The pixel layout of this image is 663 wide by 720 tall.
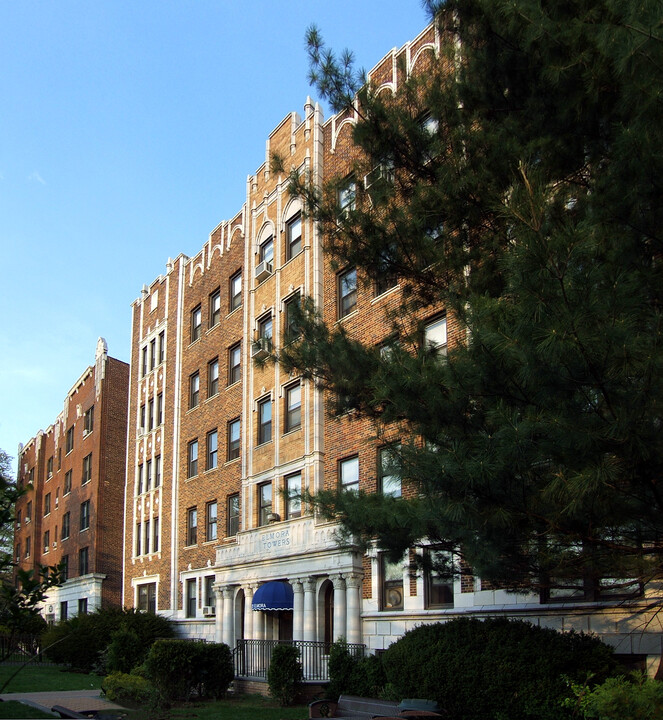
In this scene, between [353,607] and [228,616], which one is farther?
[228,616]

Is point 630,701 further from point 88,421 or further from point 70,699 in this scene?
point 88,421

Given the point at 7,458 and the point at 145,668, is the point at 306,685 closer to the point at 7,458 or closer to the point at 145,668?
the point at 145,668

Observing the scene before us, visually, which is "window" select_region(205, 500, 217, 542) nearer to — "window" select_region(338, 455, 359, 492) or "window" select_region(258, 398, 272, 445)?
"window" select_region(258, 398, 272, 445)

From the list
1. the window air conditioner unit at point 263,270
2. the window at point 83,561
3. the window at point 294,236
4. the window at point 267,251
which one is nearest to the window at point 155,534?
the window at point 83,561

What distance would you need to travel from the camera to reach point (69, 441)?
54000 mm

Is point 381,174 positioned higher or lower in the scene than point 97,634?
higher

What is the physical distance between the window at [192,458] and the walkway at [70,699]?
10733 millimetres

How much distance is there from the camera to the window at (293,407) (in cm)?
2534

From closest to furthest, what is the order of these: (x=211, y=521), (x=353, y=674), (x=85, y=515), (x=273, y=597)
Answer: (x=353, y=674), (x=273, y=597), (x=211, y=521), (x=85, y=515)

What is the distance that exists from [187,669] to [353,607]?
422cm

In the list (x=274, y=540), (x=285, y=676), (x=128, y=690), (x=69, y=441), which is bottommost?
(x=128, y=690)

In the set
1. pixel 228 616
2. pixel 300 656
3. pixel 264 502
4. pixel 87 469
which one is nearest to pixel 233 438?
pixel 264 502

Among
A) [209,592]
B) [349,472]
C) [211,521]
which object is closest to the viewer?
[349,472]

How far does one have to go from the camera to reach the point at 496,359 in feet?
29.4
